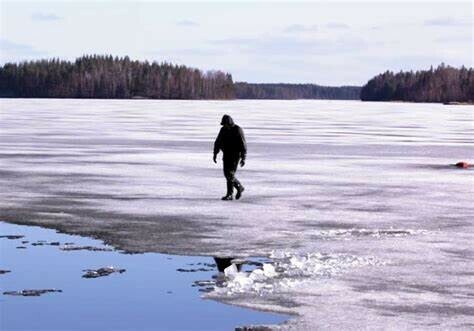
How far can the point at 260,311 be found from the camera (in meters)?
10.0

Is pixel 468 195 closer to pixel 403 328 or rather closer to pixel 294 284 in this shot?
pixel 294 284

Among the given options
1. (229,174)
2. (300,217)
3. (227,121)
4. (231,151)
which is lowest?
(300,217)

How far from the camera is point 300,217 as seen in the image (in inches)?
692

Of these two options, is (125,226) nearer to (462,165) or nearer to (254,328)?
(254,328)

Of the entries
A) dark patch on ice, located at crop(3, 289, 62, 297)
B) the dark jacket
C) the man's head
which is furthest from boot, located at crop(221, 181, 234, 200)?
dark patch on ice, located at crop(3, 289, 62, 297)

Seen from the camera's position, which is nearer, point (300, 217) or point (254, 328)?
point (254, 328)

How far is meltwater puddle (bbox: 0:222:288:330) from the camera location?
31.1 feet

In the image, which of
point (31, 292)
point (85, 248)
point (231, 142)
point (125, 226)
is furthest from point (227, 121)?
point (31, 292)

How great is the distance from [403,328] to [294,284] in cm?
244

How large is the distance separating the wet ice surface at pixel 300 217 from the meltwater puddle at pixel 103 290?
0.47 meters

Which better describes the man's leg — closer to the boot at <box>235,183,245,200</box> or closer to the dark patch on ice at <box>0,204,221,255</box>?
the boot at <box>235,183,245,200</box>

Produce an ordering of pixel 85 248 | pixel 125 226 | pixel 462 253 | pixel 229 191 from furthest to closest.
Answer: pixel 229 191 < pixel 125 226 < pixel 85 248 < pixel 462 253

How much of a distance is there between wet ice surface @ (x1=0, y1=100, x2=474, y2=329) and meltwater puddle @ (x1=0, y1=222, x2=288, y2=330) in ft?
1.55

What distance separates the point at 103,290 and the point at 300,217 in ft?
23.8
